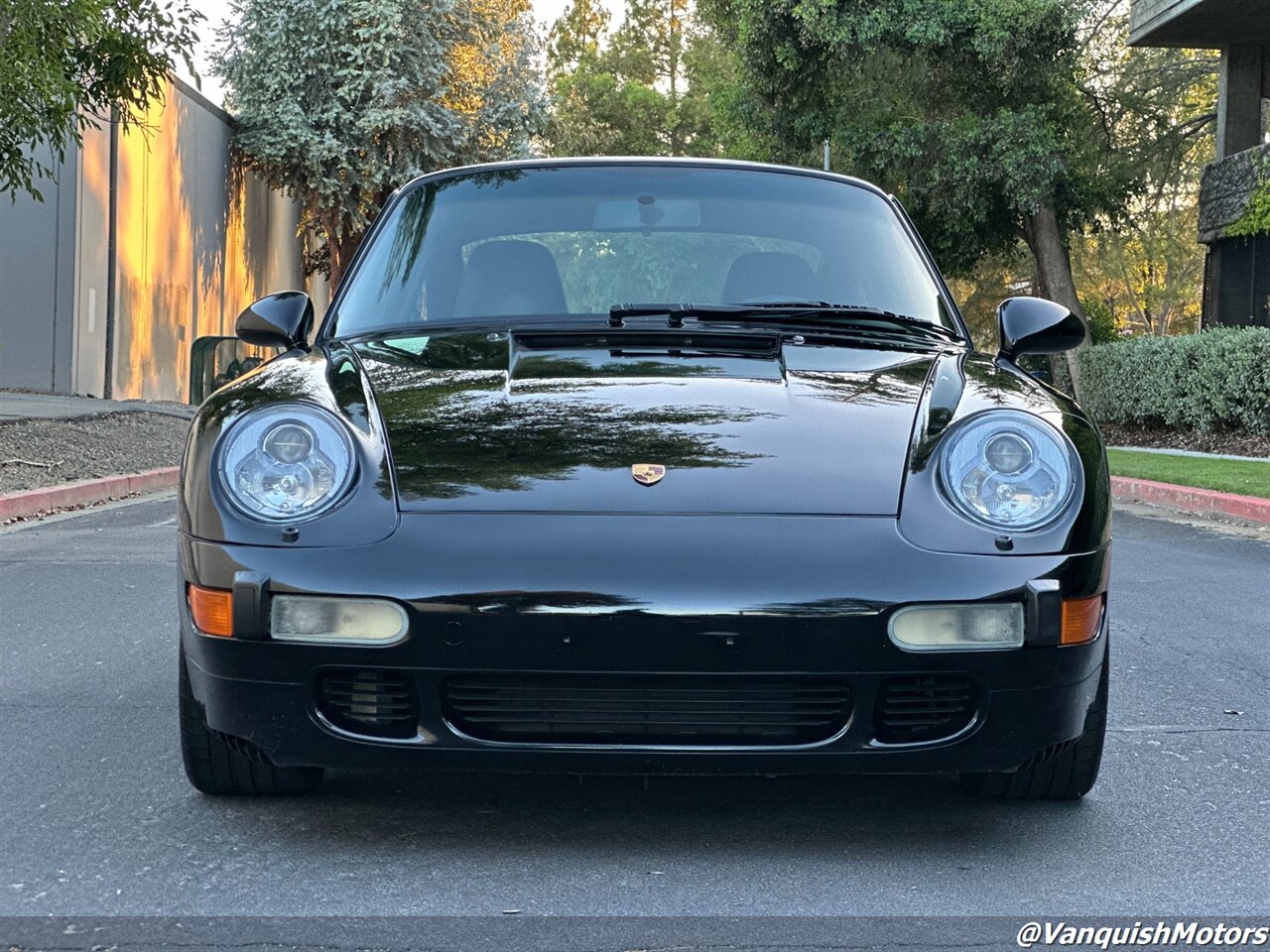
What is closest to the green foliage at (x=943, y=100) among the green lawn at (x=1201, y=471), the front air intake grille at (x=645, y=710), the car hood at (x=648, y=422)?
the green lawn at (x=1201, y=471)

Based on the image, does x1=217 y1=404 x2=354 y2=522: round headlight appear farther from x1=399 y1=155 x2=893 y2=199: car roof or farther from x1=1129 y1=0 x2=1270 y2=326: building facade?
x1=1129 y1=0 x2=1270 y2=326: building facade

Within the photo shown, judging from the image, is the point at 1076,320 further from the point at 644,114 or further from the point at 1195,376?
the point at 644,114

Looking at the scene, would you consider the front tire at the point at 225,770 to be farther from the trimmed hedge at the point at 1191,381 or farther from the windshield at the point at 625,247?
the trimmed hedge at the point at 1191,381

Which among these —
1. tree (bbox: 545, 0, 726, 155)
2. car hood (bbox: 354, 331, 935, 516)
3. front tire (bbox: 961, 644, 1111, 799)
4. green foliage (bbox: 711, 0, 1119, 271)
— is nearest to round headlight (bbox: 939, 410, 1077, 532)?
car hood (bbox: 354, 331, 935, 516)

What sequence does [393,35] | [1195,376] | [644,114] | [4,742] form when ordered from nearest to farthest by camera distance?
1. [4,742]
2. [1195,376]
3. [393,35]
4. [644,114]

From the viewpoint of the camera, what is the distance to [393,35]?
29266 mm

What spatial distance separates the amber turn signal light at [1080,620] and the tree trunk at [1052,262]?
24.0 meters

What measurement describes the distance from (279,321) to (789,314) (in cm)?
128

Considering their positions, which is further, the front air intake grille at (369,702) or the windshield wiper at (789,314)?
the windshield wiper at (789,314)

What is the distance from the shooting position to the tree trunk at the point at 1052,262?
26.5m

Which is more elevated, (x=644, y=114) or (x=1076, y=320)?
(x=644, y=114)

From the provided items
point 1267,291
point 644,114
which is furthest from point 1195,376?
point 644,114

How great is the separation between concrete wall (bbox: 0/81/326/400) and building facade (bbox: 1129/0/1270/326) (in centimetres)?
1461

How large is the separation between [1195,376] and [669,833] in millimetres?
17775
